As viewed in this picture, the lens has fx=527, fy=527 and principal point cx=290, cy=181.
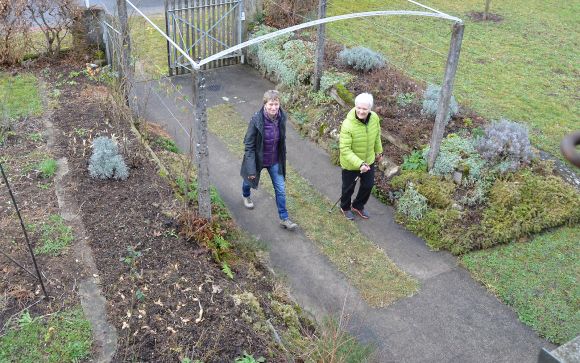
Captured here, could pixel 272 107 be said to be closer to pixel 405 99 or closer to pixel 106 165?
pixel 106 165

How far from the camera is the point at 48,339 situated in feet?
14.4

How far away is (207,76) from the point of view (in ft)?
35.6

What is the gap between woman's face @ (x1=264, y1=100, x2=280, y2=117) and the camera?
6027mm

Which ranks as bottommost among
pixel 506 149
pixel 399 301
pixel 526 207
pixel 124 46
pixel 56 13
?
pixel 399 301

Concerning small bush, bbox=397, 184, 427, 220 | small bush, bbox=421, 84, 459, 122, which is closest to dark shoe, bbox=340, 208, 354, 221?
small bush, bbox=397, 184, 427, 220

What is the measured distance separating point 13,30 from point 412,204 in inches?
303

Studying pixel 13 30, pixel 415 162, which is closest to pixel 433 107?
pixel 415 162

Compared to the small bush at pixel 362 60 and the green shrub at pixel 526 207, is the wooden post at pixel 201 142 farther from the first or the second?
the small bush at pixel 362 60

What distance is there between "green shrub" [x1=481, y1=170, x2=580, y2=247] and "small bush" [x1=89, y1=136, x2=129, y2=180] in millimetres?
4562

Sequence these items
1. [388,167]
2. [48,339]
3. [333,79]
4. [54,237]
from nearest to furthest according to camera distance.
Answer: [48,339]
[54,237]
[388,167]
[333,79]

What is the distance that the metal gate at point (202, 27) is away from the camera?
10242 mm

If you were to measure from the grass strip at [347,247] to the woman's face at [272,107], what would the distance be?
1547 mm

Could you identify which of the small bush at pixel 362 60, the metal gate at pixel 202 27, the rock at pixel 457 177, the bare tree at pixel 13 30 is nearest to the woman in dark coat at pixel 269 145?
the rock at pixel 457 177

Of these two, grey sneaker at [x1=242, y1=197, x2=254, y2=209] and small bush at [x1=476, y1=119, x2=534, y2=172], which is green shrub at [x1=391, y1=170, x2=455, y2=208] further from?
grey sneaker at [x1=242, y1=197, x2=254, y2=209]
